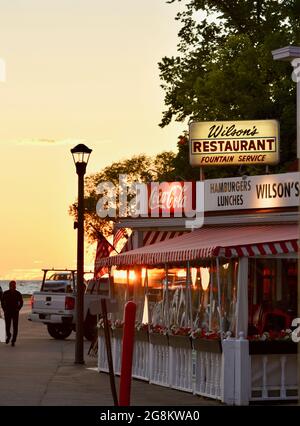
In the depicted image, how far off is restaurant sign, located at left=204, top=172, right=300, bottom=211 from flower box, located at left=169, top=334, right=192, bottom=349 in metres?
3.20

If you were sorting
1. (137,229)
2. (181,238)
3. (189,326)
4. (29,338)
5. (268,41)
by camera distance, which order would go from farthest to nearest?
(268,41), (29,338), (137,229), (181,238), (189,326)

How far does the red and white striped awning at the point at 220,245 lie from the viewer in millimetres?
20969

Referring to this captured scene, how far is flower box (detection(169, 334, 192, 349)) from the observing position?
22.5m

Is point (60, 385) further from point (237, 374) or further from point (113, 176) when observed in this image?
point (113, 176)

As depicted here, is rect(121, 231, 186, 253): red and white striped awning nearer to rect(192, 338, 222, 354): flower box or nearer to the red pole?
rect(192, 338, 222, 354): flower box

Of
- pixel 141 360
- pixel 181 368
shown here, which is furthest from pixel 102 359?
pixel 181 368

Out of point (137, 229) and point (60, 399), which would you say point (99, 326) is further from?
point (60, 399)

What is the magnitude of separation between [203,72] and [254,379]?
42.8m

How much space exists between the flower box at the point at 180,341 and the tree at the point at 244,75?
34.5 metres

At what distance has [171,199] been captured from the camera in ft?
101

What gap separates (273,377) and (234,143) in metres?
11.9

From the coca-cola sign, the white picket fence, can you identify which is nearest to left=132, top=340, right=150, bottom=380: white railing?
the white picket fence

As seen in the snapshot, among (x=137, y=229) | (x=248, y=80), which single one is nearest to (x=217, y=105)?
(x=248, y=80)

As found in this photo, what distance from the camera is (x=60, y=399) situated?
20.6 metres
